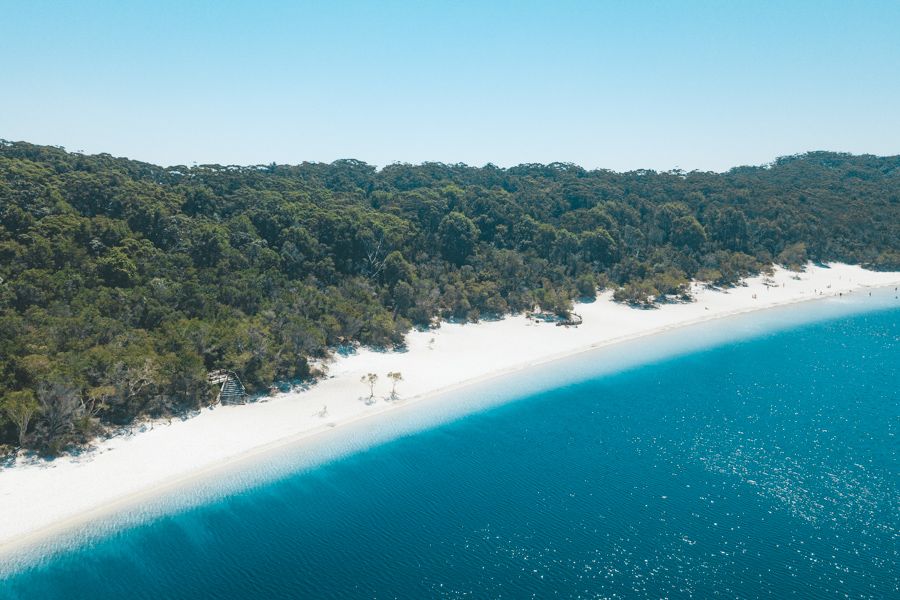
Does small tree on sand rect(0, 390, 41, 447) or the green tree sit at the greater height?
the green tree

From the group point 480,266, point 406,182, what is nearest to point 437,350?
point 480,266

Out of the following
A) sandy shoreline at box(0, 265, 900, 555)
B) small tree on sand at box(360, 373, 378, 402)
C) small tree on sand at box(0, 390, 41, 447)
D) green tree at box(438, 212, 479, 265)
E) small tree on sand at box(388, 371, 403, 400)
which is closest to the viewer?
sandy shoreline at box(0, 265, 900, 555)

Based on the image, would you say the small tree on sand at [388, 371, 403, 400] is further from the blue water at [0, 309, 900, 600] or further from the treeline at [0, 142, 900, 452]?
the treeline at [0, 142, 900, 452]

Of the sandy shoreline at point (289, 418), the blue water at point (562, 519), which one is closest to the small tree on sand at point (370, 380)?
the sandy shoreline at point (289, 418)

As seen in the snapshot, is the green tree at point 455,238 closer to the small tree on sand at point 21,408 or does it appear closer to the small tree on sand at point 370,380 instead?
the small tree on sand at point 370,380

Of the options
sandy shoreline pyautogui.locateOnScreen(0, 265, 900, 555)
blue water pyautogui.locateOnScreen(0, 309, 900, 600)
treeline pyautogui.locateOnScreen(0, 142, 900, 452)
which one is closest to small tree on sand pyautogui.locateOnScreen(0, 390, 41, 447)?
treeline pyautogui.locateOnScreen(0, 142, 900, 452)

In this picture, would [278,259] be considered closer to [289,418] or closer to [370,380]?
[370,380]
